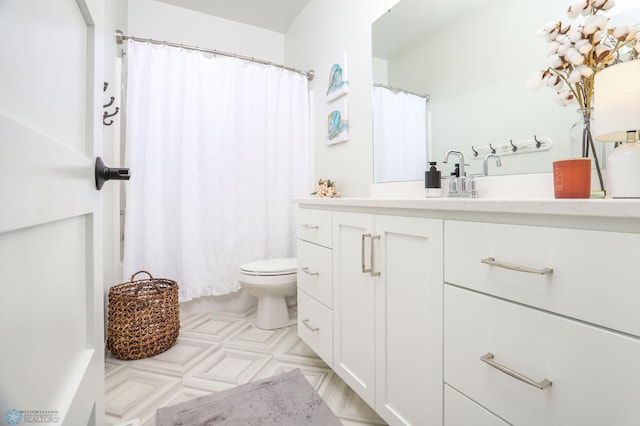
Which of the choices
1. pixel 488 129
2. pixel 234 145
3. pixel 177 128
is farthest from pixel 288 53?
pixel 488 129

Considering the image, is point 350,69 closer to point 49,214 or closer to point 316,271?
point 316,271

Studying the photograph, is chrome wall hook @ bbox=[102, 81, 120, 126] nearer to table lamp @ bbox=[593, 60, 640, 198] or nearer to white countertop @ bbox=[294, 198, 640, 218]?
white countertop @ bbox=[294, 198, 640, 218]

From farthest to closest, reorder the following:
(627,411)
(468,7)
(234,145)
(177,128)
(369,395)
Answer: (234,145) < (177,128) < (468,7) < (369,395) < (627,411)

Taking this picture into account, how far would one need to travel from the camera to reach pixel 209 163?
2262 millimetres

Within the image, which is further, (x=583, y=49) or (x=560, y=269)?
(x=583, y=49)

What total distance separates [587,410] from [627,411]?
0.06 meters

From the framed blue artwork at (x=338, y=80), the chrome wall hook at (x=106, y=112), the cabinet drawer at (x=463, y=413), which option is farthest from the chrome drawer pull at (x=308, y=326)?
the chrome wall hook at (x=106, y=112)

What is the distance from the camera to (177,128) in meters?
2.17

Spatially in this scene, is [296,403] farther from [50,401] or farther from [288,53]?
[288,53]

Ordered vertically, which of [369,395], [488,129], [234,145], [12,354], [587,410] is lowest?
[369,395]

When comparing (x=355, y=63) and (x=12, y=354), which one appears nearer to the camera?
(x=12, y=354)

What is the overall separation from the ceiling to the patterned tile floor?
2.52 m

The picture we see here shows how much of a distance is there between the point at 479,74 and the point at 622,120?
26.3 inches

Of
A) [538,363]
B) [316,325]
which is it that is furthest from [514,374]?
[316,325]
